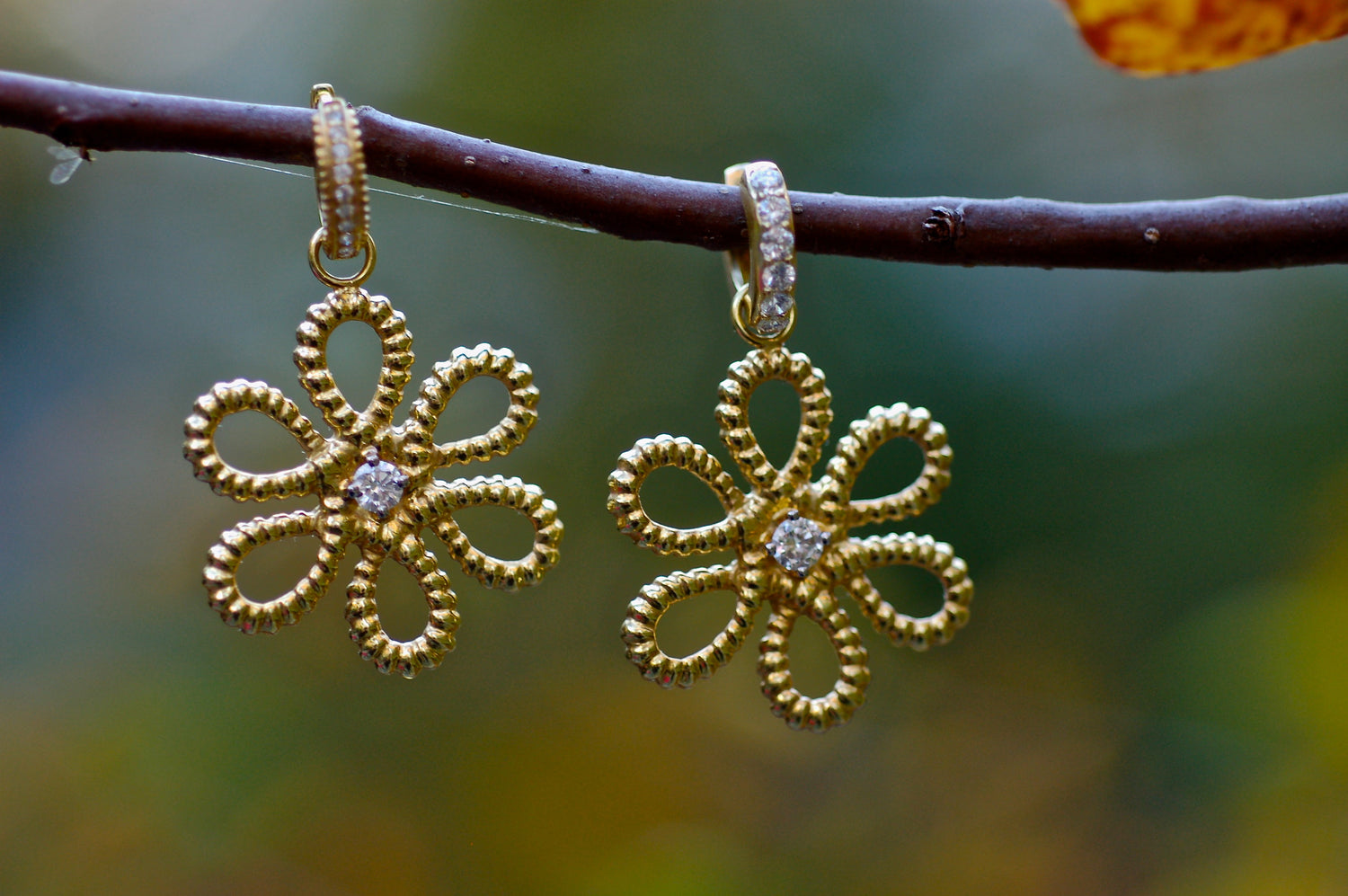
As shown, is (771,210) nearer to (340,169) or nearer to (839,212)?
(839,212)

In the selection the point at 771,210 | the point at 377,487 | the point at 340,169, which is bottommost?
the point at 377,487

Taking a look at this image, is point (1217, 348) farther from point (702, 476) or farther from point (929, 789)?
point (702, 476)

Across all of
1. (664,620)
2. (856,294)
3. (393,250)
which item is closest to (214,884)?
(664,620)

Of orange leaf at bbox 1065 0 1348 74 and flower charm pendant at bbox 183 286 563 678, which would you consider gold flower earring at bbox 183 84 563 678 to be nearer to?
flower charm pendant at bbox 183 286 563 678

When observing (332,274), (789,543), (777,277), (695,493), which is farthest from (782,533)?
(695,493)

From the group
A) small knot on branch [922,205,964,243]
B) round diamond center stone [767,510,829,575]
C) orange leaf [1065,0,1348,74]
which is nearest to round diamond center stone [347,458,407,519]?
round diamond center stone [767,510,829,575]

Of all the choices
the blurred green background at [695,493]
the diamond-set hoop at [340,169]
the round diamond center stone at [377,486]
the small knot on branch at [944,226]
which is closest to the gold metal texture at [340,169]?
the diamond-set hoop at [340,169]
